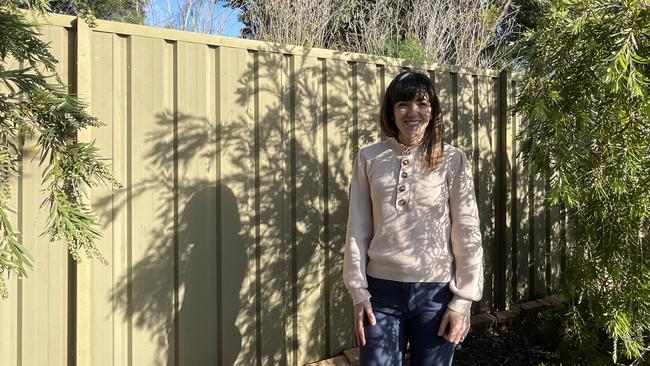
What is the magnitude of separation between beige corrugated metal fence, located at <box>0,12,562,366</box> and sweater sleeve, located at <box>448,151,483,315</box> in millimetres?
1146

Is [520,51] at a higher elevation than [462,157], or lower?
higher

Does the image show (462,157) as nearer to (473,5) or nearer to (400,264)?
(400,264)

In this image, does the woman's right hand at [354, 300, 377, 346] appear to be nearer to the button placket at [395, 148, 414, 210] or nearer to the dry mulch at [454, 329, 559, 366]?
the button placket at [395, 148, 414, 210]

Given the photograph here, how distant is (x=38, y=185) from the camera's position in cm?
209

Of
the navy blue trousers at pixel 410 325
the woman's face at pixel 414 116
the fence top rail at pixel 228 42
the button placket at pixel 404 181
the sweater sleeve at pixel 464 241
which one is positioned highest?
the fence top rail at pixel 228 42

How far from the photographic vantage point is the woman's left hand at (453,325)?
66.0 inches

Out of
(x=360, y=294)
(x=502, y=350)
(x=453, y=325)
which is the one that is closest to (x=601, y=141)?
(x=453, y=325)

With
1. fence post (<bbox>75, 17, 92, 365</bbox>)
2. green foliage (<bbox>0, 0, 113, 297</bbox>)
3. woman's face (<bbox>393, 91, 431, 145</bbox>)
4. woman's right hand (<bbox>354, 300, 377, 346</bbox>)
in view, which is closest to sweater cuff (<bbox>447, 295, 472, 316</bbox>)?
woman's right hand (<bbox>354, 300, 377, 346</bbox>)

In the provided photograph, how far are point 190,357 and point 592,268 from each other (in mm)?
1988

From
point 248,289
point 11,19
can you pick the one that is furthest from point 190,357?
point 11,19

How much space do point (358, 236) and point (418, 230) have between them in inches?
9.0

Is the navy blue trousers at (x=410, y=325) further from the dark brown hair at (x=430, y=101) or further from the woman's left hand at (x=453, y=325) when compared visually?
the dark brown hair at (x=430, y=101)

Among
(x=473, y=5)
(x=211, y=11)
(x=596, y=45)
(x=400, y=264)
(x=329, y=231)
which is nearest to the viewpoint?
(x=400, y=264)

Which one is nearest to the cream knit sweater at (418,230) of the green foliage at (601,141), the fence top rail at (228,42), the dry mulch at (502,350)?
the green foliage at (601,141)
